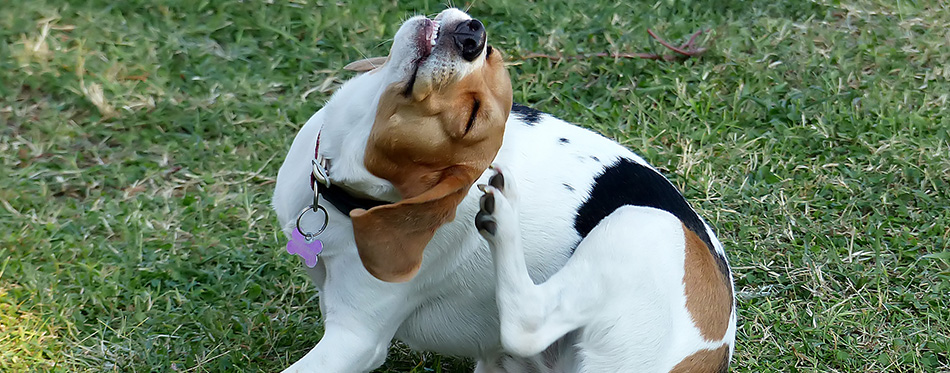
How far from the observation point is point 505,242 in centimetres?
274

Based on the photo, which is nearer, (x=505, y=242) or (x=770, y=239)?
(x=505, y=242)

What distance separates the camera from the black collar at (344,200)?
271 centimetres

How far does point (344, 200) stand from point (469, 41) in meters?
0.61

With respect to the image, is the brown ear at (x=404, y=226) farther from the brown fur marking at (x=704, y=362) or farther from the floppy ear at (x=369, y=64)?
the brown fur marking at (x=704, y=362)

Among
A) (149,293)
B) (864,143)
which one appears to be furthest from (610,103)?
(149,293)

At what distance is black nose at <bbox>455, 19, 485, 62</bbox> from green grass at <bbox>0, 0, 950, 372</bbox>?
148cm

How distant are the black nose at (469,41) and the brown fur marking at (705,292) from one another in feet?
3.05

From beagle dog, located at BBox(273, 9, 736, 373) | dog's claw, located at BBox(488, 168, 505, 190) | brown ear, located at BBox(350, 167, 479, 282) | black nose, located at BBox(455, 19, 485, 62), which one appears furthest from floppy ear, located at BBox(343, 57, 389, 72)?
brown ear, located at BBox(350, 167, 479, 282)

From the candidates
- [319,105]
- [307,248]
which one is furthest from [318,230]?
[319,105]

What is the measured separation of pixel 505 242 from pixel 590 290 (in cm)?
32

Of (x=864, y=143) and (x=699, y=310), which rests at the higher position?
Answer: (x=699, y=310)

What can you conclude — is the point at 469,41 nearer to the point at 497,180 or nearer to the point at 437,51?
the point at 437,51

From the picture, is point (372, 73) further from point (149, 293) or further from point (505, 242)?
point (149, 293)

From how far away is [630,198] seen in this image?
3051 millimetres
